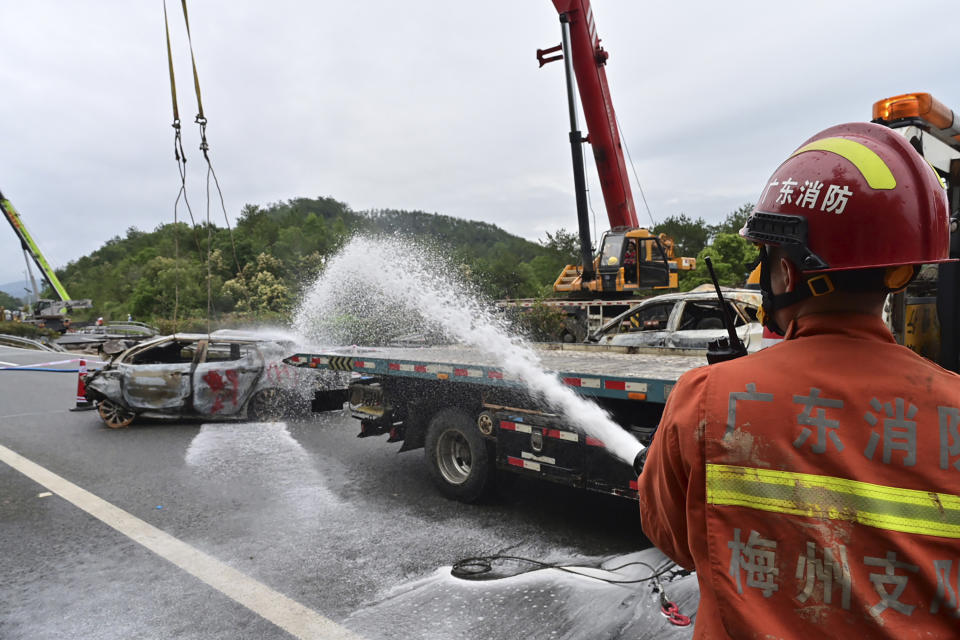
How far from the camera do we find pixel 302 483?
6.48 metres

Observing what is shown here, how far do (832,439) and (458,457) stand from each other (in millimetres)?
4945

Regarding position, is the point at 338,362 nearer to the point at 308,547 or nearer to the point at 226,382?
the point at 308,547

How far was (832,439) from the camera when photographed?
1.10 m

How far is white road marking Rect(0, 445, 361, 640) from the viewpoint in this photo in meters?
3.54

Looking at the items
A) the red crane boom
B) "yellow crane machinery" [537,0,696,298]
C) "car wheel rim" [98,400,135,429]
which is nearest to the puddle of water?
"car wheel rim" [98,400,135,429]

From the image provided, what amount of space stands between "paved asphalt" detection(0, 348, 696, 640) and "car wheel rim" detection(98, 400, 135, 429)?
4.59ft

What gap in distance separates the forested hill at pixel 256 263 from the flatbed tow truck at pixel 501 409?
6.75 ft

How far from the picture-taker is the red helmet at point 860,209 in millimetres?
1188

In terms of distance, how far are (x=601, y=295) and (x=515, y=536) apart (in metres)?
10.4

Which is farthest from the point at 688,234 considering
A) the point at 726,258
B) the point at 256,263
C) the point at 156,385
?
the point at 156,385

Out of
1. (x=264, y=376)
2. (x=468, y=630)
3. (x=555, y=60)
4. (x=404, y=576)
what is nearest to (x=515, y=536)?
(x=404, y=576)

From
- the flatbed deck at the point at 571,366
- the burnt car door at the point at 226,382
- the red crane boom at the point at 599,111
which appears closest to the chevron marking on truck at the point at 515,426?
the flatbed deck at the point at 571,366

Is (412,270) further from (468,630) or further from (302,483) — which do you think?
(468,630)

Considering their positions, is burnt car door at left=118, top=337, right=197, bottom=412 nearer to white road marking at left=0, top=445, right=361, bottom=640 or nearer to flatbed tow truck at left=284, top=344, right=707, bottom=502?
white road marking at left=0, top=445, right=361, bottom=640
